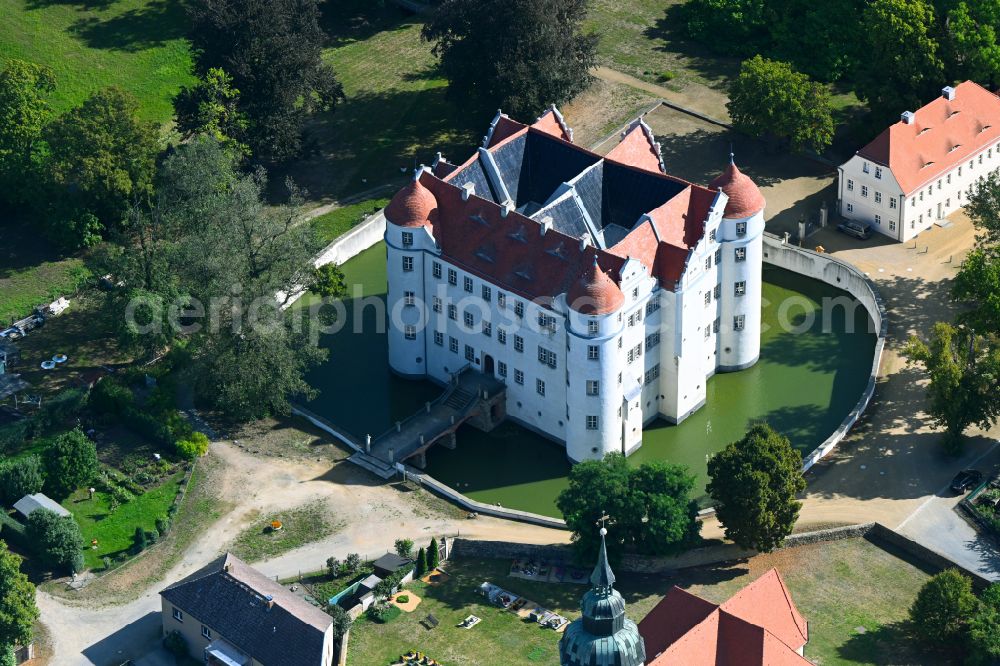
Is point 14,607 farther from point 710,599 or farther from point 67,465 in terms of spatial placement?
point 710,599

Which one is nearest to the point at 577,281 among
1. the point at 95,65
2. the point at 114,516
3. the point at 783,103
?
the point at 114,516

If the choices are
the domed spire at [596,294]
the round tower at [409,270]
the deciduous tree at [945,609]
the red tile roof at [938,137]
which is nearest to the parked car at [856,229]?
the red tile roof at [938,137]

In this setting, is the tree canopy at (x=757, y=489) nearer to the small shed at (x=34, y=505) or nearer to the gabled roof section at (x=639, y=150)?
the gabled roof section at (x=639, y=150)

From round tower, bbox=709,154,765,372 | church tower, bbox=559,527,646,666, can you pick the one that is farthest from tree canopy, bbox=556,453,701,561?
church tower, bbox=559,527,646,666

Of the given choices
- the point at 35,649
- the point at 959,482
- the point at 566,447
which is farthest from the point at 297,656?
the point at 959,482

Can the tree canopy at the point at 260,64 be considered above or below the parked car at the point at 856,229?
above
